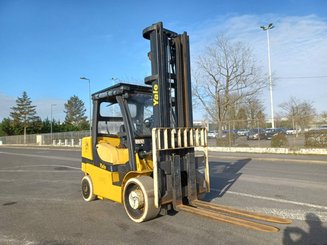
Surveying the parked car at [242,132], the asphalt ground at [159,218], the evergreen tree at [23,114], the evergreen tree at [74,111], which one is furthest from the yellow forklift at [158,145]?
the evergreen tree at [74,111]

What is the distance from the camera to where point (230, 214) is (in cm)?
543

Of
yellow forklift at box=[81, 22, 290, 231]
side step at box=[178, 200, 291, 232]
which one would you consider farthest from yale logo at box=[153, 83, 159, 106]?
side step at box=[178, 200, 291, 232]

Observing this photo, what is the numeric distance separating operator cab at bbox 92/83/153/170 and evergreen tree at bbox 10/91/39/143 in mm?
81535

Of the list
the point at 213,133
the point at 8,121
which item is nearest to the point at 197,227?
the point at 213,133

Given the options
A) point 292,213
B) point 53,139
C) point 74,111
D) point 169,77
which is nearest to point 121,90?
point 169,77

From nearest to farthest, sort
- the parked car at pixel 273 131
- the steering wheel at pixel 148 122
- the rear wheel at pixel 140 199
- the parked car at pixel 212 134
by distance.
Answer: the rear wheel at pixel 140 199 < the steering wheel at pixel 148 122 < the parked car at pixel 273 131 < the parked car at pixel 212 134

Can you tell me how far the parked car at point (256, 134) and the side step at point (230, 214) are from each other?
16.9m

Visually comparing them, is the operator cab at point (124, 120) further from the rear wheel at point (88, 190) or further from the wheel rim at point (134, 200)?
the rear wheel at point (88, 190)

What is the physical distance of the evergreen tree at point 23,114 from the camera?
270 feet

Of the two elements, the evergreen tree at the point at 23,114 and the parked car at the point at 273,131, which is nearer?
the parked car at the point at 273,131

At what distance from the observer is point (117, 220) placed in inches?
230

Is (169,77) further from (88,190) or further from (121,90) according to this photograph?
(88,190)

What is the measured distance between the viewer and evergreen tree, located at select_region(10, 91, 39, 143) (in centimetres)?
8244

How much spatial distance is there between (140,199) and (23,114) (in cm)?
8669
